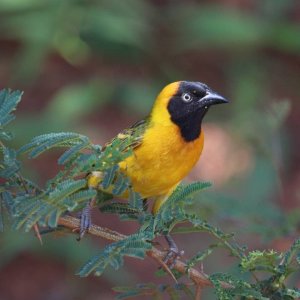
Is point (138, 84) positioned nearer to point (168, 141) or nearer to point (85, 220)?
point (168, 141)

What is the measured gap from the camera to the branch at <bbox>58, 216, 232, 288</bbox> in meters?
2.12

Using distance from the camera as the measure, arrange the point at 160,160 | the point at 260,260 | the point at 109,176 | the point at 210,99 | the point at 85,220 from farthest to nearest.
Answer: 1. the point at 210,99
2. the point at 160,160
3. the point at 85,220
4. the point at 109,176
5. the point at 260,260

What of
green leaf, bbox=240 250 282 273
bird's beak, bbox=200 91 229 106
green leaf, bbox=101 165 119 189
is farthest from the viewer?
bird's beak, bbox=200 91 229 106

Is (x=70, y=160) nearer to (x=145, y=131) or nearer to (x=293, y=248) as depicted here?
(x=293, y=248)

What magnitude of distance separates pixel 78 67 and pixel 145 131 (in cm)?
385

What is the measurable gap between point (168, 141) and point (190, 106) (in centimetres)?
22

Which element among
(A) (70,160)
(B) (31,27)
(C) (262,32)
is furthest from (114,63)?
(A) (70,160)

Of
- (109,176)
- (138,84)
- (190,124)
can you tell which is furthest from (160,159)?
(138,84)

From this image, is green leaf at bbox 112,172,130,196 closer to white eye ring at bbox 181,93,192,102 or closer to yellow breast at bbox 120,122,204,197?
yellow breast at bbox 120,122,204,197

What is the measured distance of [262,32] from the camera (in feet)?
22.5

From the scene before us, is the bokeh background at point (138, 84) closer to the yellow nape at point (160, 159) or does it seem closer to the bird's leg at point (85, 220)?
the yellow nape at point (160, 159)

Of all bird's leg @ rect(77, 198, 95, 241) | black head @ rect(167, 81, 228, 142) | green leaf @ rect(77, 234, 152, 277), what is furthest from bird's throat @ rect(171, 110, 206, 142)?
green leaf @ rect(77, 234, 152, 277)

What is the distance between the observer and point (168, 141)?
320cm

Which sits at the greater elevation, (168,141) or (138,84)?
(138,84)
